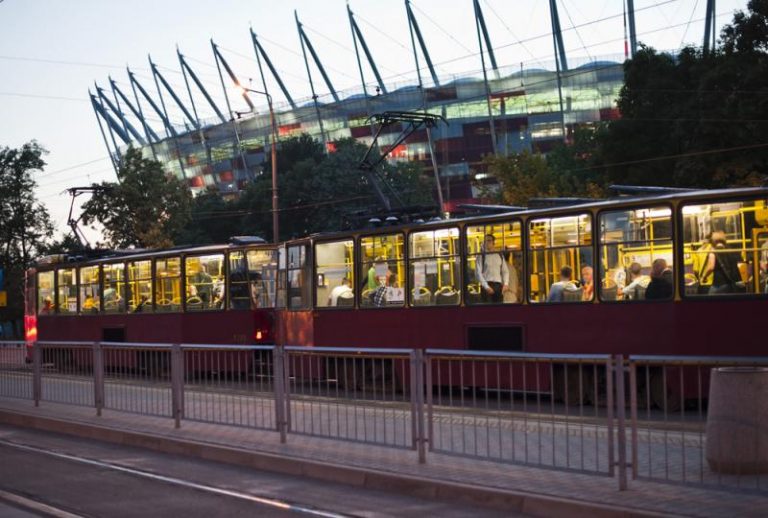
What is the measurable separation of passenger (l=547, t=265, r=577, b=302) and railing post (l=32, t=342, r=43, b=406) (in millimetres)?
8446

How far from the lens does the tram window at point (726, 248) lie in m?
16.7

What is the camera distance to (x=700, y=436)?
30.7 feet

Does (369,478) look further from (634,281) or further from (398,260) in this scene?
(398,260)

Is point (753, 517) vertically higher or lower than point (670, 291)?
lower

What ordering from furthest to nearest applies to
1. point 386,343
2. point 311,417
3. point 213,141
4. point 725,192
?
point 213,141, point 386,343, point 725,192, point 311,417

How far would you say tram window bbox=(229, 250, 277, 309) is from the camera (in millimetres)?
28906

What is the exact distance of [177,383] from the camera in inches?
606

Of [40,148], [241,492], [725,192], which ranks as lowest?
[241,492]

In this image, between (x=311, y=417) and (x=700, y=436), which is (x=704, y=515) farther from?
(x=311, y=417)

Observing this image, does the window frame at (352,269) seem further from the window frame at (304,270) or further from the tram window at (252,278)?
the tram window at (252,278)

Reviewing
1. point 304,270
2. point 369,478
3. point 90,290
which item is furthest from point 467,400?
point 90,290

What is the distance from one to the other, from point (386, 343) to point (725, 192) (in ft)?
25.2

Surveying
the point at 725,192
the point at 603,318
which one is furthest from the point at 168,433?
the point at 725,192

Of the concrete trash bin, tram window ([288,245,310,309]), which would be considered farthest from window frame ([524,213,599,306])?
the concrete trash bin
